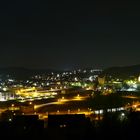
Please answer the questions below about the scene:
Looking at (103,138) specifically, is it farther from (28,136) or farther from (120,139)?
(28,136)

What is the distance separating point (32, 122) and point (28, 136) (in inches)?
141

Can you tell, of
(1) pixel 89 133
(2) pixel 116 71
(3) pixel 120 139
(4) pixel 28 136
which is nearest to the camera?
(3) pixel 120 139

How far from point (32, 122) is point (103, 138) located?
561 centimetres

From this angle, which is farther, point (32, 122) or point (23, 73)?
point (23, 73)

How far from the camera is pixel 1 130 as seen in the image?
831cm

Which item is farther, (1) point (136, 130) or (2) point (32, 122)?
(2) point (32, 122)

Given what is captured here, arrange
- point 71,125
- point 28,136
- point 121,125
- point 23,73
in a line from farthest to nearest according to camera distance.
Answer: point 23,73
point 71,125
point 28,136
point 121,125

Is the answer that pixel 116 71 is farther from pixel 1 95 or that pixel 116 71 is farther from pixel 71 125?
pixel 71 125

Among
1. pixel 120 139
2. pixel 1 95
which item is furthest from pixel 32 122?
pixel 1 95

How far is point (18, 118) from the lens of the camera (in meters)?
11.5

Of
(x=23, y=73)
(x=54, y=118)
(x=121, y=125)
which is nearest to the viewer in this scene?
(x=121, y=125)

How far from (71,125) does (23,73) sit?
67.6m

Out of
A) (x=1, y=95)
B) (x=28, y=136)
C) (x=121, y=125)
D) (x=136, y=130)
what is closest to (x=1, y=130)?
(x=28, y=136)

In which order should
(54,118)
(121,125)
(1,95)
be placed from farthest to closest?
(1,95)
(54,118)
(121,125)
